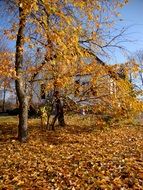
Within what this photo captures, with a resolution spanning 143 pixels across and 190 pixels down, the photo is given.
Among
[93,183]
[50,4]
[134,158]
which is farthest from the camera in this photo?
[50,4]

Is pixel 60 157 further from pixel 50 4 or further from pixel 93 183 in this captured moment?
pixel 50 4

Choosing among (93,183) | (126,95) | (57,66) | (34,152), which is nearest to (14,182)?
(93,183)

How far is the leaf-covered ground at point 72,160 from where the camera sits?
8648mm

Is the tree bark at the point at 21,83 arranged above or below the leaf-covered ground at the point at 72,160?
above

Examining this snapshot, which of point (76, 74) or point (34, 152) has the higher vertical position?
point (76, 74)

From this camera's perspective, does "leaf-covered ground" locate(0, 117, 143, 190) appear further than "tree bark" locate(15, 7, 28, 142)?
No

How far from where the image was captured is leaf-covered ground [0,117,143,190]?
8.65m

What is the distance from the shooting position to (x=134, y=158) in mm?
10836

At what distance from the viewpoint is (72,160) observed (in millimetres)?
10938

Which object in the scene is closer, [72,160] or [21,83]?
[72,160]

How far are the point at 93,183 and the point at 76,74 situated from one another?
8.57 meters

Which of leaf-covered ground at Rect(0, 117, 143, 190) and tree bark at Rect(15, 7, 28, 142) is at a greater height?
tree bark at Rect(15, 7, 28, 142)

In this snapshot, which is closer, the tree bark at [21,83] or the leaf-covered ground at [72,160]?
the leaf-covered ground at [72,160]

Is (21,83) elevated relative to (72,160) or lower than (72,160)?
elevated
